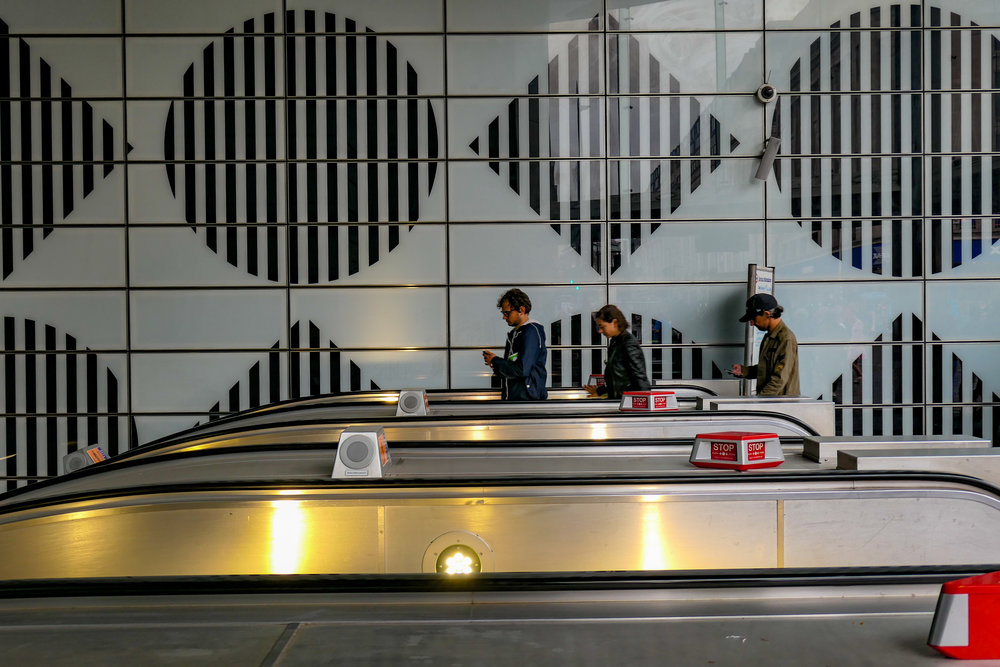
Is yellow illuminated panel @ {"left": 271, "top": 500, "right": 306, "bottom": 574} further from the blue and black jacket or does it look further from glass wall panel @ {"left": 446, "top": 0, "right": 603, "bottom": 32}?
glass wall panel @ {"left": 446, "top": 0, "right": 603, "bottom": 32}

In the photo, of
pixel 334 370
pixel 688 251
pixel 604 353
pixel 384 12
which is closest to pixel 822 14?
pixel 688 251

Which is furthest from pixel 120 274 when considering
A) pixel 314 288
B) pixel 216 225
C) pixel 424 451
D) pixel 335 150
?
pixel 424 451

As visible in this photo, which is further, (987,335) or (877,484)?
(987,335)

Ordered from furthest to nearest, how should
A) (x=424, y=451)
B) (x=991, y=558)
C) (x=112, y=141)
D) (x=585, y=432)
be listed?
(x=112, y=141)
(x=585, y=432)
(x=424, y=451)
(x=991, y=558)

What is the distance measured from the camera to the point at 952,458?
242cm

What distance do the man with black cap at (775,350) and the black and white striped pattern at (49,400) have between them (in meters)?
6.20

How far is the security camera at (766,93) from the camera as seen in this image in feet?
25.0

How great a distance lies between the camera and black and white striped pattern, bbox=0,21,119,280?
7.57 metres

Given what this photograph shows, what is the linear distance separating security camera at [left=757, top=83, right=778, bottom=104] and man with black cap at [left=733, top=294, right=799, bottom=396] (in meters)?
3.42

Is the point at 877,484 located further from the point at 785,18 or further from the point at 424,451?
the point at 785,18

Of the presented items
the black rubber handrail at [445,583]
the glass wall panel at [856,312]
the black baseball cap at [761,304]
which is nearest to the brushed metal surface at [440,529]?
the black rubber handrail at [445,583]

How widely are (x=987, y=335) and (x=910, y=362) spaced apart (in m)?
0.84

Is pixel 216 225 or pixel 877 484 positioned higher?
pixel 216 225

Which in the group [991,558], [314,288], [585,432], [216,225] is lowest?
[991,558]
